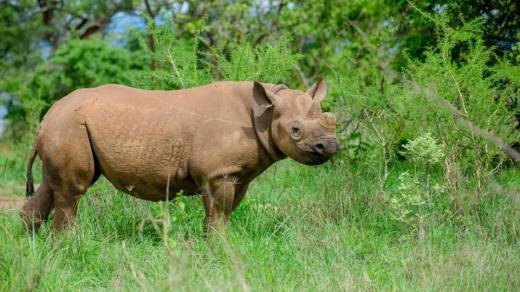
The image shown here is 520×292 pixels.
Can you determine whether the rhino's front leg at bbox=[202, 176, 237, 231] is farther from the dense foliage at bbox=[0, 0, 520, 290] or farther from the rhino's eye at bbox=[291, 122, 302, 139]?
the rhino's eye at bbox=[291, 122, 302, 139]

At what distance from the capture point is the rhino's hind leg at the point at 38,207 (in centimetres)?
635

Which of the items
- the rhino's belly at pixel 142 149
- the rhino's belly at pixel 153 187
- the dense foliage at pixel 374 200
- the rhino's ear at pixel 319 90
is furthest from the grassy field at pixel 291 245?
the rhino's ear at pixel 319 90

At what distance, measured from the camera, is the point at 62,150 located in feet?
→ 19.4

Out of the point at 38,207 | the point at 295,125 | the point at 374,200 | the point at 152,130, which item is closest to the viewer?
the point at 295,125

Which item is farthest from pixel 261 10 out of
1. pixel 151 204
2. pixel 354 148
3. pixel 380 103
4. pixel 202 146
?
pixel 202 146

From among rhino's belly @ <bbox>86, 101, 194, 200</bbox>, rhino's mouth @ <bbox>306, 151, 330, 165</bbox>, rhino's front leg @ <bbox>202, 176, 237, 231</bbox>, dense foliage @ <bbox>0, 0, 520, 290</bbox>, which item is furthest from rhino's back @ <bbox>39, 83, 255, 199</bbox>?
rhino's mouth @ <bbox>306, 151, 330, 165</bbox>

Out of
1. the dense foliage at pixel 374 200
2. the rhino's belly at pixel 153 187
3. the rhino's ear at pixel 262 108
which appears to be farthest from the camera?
the rhino's belly at pixel 153 187

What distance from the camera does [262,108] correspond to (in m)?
5.88

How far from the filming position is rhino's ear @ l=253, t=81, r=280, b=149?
5859 mm

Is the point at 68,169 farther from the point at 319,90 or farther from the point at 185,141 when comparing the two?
the point at 319,90

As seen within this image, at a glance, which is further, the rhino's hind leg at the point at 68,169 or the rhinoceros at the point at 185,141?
the rhino's hind leg at the point at 68,169

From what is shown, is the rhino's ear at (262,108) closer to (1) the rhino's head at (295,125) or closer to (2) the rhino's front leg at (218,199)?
(1) the rhino's head at (295,125)

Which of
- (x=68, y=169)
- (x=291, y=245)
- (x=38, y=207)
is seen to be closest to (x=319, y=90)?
(x=291, y=245)

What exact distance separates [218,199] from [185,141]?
18.8 inches
